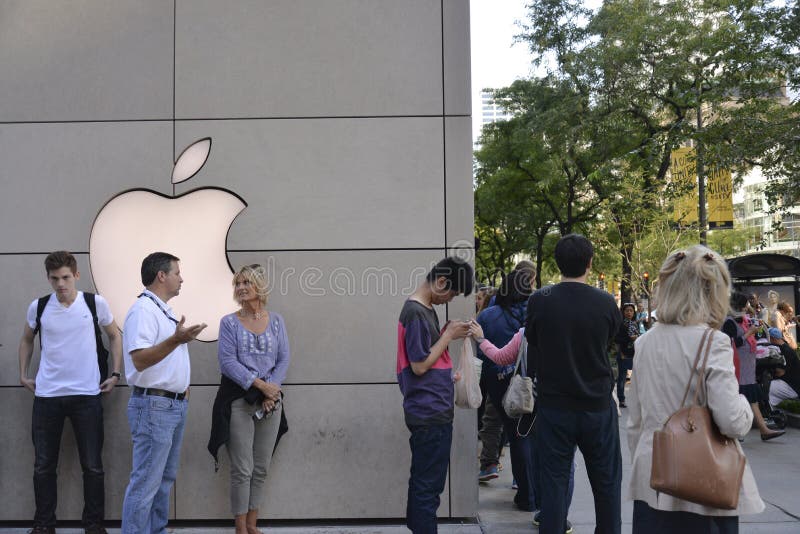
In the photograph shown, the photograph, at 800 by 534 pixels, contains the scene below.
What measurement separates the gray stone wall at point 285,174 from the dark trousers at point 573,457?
1355 millimetres

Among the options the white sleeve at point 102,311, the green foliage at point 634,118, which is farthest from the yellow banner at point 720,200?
the white sleeve at point 102,311

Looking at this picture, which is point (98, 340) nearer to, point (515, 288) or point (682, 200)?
point (515, 288)

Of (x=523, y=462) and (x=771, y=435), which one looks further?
(x=771, y=435)

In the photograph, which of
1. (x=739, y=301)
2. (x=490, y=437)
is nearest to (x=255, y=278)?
(x=490, y=437)

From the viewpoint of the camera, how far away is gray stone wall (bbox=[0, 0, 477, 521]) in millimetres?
5645

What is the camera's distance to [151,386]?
4.46 m

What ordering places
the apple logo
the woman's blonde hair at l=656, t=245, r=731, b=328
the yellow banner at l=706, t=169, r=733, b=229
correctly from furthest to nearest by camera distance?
the yellow banner at l=706, t=169, r=733, b=229 < the apple logo < the woman's blonde hair at l=656, t=245, r=731, b=328

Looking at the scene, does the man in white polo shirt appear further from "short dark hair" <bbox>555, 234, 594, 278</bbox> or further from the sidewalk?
the sidewalk

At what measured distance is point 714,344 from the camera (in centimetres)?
295

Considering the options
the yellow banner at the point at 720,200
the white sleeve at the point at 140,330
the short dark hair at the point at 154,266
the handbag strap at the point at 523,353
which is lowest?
the handbag strap at the point at 523,353

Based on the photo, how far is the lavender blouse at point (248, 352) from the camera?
4.96 m

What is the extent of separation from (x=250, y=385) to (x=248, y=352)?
0.78ft

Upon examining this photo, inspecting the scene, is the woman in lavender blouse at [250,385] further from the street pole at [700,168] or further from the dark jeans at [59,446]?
the street pole at [700,168]

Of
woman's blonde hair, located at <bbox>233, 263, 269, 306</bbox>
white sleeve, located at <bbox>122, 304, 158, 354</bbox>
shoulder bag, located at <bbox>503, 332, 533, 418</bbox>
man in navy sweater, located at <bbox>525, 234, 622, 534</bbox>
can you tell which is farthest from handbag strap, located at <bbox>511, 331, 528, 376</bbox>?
white sleeve, located at <bbox>122, 304, 158, 354</bbox>
